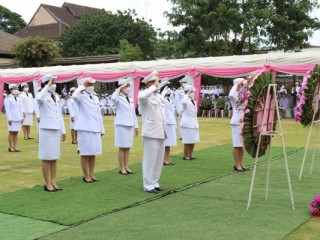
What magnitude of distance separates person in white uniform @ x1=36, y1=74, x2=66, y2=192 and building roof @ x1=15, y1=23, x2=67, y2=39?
4785 cm

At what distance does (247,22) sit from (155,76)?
1910cm

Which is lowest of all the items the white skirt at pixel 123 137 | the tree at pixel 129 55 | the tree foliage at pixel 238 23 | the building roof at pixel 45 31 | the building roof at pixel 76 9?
the white skirt at pixel 123 137

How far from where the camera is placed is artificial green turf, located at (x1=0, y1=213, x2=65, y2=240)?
5.03 metres

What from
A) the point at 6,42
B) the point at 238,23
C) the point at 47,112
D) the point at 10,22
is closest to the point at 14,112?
the point at 47,112

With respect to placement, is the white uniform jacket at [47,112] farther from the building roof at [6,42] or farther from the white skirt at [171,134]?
the building roof at [6,42]

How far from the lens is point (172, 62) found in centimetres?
1922

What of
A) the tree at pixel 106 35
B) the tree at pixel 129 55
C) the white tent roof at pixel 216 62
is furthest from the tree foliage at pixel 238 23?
the tree at pixel 106 35

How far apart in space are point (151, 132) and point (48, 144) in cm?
154

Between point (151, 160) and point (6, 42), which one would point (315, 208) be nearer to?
point (151, 160)

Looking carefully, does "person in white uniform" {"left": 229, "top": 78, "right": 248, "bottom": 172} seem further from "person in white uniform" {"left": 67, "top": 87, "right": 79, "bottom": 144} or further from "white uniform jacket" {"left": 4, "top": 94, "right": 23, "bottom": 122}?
"white uniform jacket" {"left": 4, "top": 94, "right": 23, "bottom": 122}

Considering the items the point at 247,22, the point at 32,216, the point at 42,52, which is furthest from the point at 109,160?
the point at 42,52

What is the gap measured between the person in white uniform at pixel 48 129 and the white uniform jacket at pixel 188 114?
3.59m

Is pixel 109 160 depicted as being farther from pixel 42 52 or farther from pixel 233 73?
pixel 42 52

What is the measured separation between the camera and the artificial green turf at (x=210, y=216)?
4.96 m
